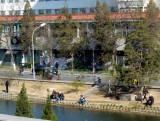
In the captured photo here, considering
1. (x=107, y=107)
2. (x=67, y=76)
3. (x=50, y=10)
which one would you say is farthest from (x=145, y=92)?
(x=50, y=10)

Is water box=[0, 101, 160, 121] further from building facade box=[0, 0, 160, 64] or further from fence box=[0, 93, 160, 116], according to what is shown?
building facade box=[0, 0, 160, 64]

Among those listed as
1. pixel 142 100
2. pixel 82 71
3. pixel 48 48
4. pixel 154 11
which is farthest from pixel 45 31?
pixel 142 100

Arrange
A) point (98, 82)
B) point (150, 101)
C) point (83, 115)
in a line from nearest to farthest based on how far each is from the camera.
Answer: point (83, 115), point (150, 101), point (98, 82)

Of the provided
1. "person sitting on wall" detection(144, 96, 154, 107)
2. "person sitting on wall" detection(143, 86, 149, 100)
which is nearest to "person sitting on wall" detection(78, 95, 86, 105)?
"person sitting on wall" detection(143, 86, 149, 100)

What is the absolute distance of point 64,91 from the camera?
6831 centimetres

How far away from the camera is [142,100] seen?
6144 centimetres

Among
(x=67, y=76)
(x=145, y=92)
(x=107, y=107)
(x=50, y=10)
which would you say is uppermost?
(x=50, y=10)

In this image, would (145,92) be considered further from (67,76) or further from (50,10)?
(50,10)

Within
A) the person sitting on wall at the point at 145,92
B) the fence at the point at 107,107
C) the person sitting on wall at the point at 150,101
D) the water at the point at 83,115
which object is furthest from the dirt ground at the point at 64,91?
the water at the point at 83,115

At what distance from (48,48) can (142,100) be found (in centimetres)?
2490

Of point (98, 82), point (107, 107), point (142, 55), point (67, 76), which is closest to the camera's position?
point (107, 107)

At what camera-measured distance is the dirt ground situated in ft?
209

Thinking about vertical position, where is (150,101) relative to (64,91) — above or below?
below

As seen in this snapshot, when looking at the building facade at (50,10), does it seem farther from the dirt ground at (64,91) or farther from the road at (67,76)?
the dirt ground at (64,91)
